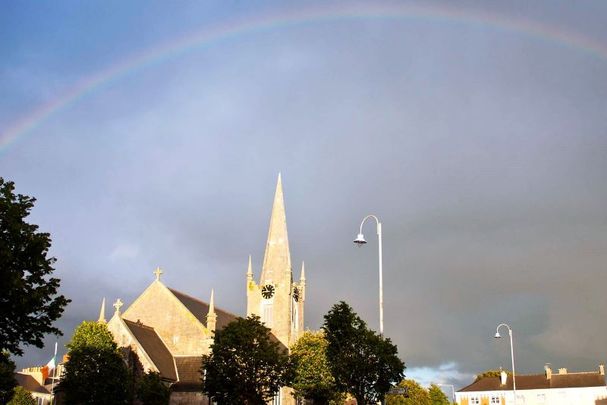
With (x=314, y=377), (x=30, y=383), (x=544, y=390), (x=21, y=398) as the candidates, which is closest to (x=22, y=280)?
(x=314, y=377)

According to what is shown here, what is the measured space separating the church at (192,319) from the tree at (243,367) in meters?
5.34

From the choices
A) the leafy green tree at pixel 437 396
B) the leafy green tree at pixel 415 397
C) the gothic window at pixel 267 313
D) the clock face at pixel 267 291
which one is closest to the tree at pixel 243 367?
the gothic window at pixel 267 313

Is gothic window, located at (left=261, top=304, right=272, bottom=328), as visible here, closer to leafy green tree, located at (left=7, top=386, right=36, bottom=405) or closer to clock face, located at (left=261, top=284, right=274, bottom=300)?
clock face, located at (left=261, top=284, right=274, bottom=300)

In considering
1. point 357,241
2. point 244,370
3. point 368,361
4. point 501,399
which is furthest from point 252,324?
point 501,399

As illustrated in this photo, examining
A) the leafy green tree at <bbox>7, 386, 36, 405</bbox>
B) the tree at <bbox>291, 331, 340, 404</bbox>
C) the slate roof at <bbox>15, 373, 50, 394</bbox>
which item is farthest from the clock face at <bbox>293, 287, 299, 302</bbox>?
the slate roof at <bbox>15, 373, 50, 394</bbox>

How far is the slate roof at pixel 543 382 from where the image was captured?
4235 inches

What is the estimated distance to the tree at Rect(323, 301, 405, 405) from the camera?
134ft

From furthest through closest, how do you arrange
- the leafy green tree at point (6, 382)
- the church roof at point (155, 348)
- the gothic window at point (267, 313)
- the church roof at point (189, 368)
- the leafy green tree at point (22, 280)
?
the gothic window at point (267, 313), the church roof at point (189, 368), the church roof at point (155, 348), the leafy green tree at point (6, 382), the leafy green tree at point (22, 280)

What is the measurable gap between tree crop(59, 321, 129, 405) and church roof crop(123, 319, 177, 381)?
8928 millimetres

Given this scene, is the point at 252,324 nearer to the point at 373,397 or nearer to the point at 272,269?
the point at 373,397

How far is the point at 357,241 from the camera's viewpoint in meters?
37.3

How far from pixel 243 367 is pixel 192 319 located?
25.8 meters

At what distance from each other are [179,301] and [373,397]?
34635 millimetres

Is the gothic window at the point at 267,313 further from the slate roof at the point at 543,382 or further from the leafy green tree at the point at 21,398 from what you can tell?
the slate roof at the point at 543,382
